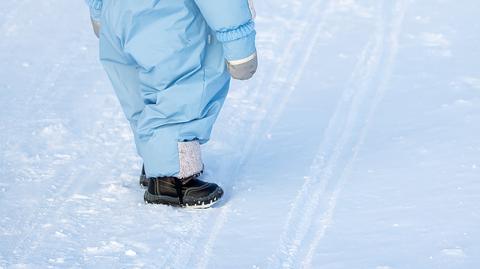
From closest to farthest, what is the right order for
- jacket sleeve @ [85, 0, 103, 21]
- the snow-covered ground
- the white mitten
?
the snow-covered ground < the white mitten < jacket sleeve @ [85, 0, 103, 21]

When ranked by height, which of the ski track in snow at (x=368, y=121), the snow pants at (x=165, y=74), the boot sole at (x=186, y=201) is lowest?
the ski track in snow at (x=368, y=121)

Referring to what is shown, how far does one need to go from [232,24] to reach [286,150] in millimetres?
944

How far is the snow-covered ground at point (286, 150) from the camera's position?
4207 mm

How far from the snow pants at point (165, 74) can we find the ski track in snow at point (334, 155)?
1.45 ft

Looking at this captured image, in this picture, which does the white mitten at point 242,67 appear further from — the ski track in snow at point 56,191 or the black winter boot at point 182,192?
the ski track in snow at point 56,191

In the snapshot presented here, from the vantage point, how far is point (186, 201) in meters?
4.56

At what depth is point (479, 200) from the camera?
444cm

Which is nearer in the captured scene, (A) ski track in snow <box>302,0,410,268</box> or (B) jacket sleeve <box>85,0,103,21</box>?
(A) ski track in snow <box>302,0,410,268</box>

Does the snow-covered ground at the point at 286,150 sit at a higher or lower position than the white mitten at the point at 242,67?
lower

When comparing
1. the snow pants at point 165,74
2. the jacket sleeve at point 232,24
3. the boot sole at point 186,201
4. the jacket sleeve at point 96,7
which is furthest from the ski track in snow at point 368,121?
the jacket sleeve at point 96,7

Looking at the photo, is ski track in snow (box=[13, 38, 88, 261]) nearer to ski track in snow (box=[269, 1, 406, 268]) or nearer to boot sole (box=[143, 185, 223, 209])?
boot sole (box=[143, 185, 223, 209])

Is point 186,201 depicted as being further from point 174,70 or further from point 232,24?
point 232,24

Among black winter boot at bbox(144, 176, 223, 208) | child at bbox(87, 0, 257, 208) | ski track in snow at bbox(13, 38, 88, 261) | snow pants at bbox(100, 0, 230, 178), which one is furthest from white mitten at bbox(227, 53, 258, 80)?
ski track in snow at bbox(13, 38, 88, 261)

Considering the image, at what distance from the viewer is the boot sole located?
4551 mm
